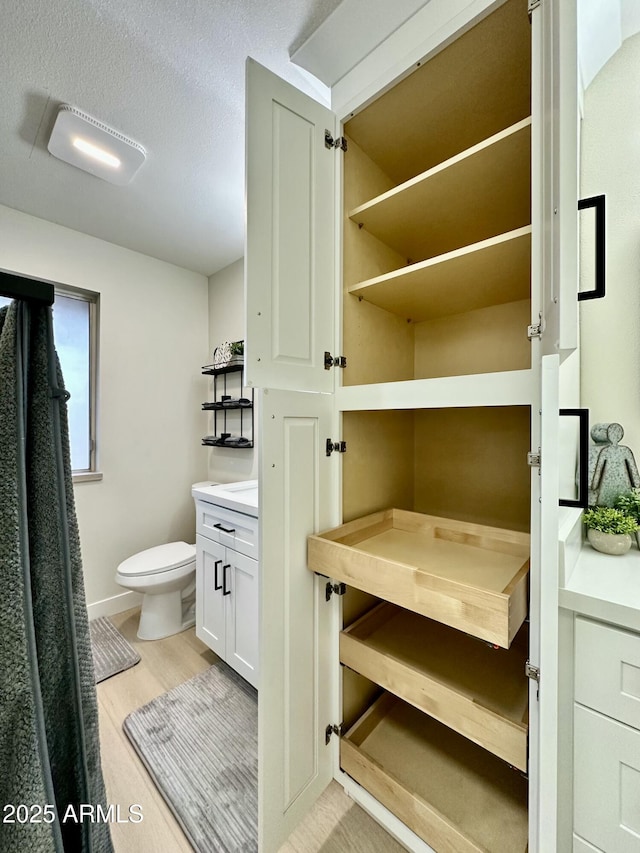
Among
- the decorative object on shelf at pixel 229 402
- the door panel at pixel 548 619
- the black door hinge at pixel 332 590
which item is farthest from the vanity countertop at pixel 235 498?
the door panel at pixel 548 619

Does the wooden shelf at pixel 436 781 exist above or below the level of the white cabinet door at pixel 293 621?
below

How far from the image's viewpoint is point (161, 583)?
6.60 ft

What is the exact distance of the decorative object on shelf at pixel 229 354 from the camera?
2.39 m

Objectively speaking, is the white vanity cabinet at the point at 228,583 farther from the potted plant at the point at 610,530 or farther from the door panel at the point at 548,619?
the potted plant at the point at 610,530

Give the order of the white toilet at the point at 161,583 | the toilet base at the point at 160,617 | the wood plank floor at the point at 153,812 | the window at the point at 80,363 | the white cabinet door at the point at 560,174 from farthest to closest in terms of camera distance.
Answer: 1. the window at the point at 80,363
2. the toilet base at the point at 160,617
3. the white toilet at the point at 161,583
4. the wood plank floor at the point at 153,812
5. the white cabinet door at the point at 560,174

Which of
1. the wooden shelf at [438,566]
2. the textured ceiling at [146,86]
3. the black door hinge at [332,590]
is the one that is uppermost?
the textured ceiling at [146,86]

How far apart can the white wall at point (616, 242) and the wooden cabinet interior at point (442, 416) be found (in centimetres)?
22

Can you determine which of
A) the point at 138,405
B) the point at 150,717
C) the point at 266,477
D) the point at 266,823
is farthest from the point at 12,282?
the point at 138,405

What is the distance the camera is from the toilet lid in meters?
2.00

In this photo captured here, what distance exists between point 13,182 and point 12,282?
1967mm

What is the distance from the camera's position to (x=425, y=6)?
3.31 ft

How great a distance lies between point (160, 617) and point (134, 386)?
1523 mm

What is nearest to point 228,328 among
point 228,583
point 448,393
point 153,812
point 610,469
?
point 228,583

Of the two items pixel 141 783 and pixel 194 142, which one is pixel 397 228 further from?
pixel 141 783
